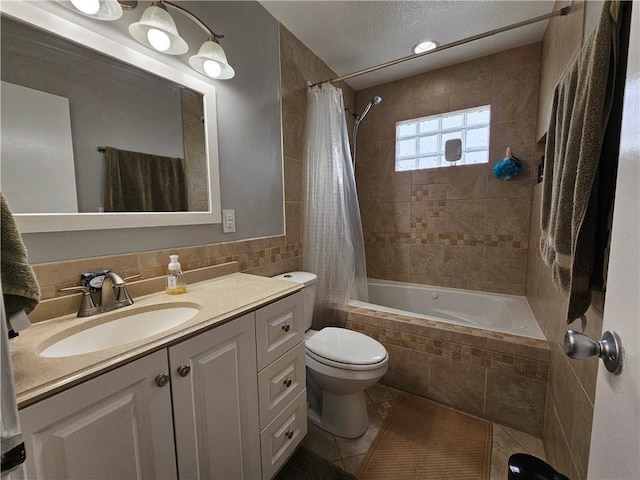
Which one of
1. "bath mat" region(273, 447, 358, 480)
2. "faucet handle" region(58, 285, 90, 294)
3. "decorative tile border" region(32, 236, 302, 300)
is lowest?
"bath mat" region(273, 447, 358, 480)

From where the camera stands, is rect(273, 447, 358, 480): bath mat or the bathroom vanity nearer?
the bathroom vanity

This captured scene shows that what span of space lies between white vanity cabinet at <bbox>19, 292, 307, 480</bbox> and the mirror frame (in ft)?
1.94

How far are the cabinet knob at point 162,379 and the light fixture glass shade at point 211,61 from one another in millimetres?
1303

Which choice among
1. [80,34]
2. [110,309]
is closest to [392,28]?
[80,34]

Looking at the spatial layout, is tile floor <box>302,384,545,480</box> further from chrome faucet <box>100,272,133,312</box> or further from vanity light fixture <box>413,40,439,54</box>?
vanity light fixture <box>413,40,439,54</box>

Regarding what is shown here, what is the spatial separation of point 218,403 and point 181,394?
0.51ft

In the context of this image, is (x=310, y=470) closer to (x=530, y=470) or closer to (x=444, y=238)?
(x=530, y=470)

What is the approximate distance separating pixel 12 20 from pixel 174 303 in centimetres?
100

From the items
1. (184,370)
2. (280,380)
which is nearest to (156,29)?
(184,370)

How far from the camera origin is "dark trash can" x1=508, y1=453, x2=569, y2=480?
2.30 ft

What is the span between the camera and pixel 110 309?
94 cm

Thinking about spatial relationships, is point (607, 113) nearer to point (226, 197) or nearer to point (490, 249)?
point (226, 197)

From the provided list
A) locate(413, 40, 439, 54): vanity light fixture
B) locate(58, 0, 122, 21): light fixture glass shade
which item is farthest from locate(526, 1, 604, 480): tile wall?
locate(58, 0, 122, 21): light fixture glass shade

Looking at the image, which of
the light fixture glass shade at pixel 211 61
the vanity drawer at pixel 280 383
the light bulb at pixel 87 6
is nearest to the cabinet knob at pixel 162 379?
the vanity drawer at pixel 280 383
